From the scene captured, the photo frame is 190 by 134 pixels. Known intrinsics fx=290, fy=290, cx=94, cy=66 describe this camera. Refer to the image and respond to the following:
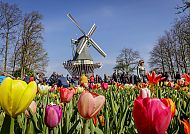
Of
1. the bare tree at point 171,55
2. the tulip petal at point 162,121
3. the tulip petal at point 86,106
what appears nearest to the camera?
the tulip petal at point 162,121

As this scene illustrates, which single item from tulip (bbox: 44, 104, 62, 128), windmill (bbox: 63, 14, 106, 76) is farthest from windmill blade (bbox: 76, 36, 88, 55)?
tulip (bbox: 44, 104, 62, 128)

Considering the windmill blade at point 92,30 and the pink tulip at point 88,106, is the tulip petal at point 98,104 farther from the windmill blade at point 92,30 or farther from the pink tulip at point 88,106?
the windmill blade at point 92,30

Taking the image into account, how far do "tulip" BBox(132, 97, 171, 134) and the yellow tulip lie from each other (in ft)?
1.13

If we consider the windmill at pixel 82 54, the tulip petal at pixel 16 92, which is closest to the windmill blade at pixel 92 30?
the windmill at pixel 82 54

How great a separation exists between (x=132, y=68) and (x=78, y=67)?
10905 millimetres

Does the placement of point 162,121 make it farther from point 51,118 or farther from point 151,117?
point 51,118

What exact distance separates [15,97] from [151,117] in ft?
1.38

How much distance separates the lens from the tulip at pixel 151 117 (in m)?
0.69

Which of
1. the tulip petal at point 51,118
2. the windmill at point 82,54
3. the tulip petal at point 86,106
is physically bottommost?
the tulip petal at point 51,118

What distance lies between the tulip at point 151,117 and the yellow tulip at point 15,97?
0.35m

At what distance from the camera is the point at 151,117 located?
71 centimetres

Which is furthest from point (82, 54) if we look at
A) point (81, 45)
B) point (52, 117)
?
point (52, 117)

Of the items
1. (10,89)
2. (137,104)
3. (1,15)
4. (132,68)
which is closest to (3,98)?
(10,89)

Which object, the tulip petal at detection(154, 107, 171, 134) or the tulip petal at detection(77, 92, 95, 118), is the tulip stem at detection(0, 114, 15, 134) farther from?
the tulip petal at detection(154, 107, 171, 134)
